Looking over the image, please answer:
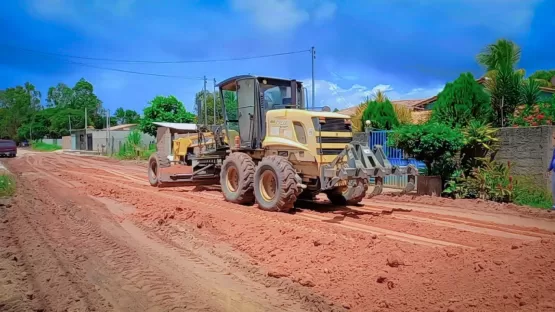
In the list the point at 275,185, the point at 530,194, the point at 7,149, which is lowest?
the point at 530,194

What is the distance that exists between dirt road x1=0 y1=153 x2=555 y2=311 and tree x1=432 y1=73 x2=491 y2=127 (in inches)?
158

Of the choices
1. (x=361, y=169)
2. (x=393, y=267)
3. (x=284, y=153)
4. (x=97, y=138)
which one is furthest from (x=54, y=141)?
(x=393, y=267)

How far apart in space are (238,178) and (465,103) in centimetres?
705

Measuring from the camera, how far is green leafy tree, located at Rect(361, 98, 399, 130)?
16219mm

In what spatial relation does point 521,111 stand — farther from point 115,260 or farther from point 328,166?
point 115,260

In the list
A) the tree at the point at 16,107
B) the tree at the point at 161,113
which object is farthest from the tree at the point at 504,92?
the tree at the point at 16,107

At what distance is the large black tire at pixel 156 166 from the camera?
1348 cm

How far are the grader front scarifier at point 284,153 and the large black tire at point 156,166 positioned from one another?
1.57m

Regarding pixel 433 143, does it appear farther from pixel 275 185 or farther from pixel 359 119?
pixel 359 119

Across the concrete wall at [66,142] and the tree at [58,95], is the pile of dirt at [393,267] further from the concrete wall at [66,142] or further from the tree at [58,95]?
the tree at [58,95]

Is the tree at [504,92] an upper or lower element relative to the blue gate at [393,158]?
upper

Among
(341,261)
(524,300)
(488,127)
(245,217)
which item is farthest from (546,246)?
(488,127)

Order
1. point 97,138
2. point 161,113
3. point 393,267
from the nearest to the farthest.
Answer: point 393,267, point 161,113, point 97,138

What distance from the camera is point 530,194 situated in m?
10.1
